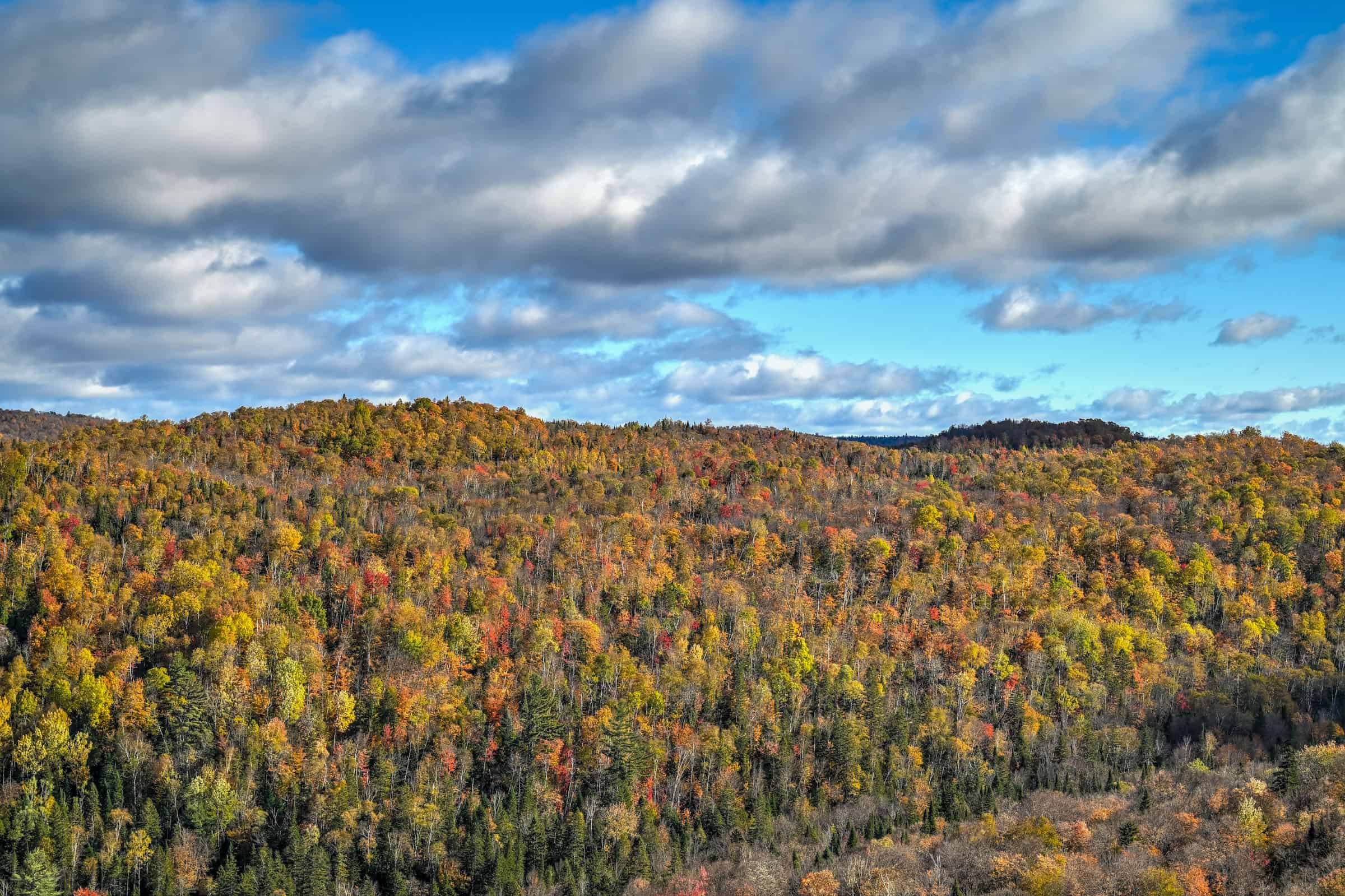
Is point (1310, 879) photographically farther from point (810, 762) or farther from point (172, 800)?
point (172, 800)

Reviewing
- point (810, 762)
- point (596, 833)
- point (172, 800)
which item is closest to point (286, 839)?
point (172, 800)

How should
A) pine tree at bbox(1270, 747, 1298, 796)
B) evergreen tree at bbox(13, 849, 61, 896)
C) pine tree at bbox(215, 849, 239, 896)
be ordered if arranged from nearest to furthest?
1. evergreen tree at bbox(13, 849, 61, 896)
2. pine tree at bbox(215, 849, 239, 896)
3. pine tree at bbox(1270, 747, 1298, 796)

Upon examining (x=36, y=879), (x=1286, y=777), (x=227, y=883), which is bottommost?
(x=227, y=883)

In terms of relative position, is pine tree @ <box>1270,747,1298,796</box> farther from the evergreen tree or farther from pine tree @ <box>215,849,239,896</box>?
the evergreen tree

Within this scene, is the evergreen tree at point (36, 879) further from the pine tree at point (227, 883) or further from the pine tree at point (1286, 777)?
the pine tree at point (1286, 777)

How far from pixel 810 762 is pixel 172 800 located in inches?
4254

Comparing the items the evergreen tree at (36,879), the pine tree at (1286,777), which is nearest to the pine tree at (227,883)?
the evergreen tree at (36,879)

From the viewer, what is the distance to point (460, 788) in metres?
174

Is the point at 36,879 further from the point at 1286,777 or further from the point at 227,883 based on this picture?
the point at 1286,777

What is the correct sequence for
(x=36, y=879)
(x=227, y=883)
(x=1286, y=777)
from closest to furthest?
(x=36, y=879) → (x=227, y=883) → (x=1286, y=777)

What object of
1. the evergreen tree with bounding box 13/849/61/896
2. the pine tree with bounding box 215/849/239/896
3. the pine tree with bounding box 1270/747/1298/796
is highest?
the pine tree with bounding box 1270/747/1298/796

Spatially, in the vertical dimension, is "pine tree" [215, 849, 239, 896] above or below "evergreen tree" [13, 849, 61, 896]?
below

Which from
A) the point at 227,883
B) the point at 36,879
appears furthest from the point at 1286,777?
the point at 36,879

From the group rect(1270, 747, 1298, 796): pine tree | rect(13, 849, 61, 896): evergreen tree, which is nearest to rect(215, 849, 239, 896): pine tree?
rect(13, 849, 61, 896): evergreen tree
